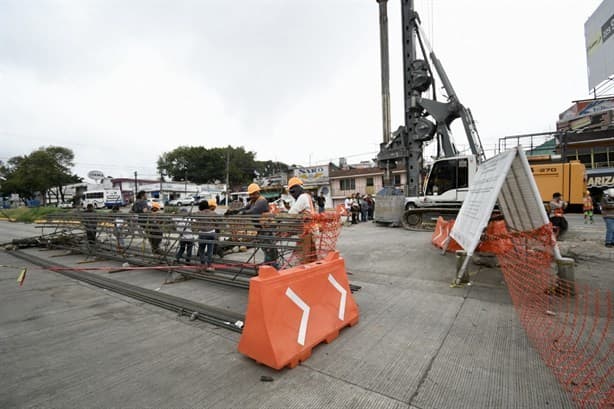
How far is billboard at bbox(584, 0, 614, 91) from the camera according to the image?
4953 millimetres

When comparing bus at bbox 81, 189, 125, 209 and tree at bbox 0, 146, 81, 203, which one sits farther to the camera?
tree at bbox 0, 146, 81, 203

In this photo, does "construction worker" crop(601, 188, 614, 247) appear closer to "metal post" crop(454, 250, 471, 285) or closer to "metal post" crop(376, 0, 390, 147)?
"metal post" crop(454, 250, 471, 285)

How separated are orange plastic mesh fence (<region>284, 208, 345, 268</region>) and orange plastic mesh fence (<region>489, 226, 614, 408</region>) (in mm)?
2564

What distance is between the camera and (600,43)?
5.30 metres

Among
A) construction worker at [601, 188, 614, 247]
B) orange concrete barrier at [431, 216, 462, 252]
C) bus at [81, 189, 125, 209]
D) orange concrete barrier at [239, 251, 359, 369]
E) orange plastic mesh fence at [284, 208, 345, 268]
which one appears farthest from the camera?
bus at [81, 189, 125, 209]

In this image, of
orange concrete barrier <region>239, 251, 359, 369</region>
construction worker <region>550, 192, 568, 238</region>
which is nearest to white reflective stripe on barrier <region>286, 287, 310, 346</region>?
orange concrete barrier <region>239, 251, 359, 369</region>

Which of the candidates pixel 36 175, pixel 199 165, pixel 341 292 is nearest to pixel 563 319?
pixel 341 292

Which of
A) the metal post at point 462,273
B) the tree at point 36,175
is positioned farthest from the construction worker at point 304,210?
the tree at point 36,175

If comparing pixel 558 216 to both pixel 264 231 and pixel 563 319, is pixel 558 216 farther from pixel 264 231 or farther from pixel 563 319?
pixel 264 231

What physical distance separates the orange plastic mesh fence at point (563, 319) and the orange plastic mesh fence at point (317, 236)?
256 centimetres

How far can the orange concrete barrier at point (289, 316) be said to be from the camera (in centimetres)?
224

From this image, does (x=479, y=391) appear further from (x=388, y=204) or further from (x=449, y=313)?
(x=388, y=204)

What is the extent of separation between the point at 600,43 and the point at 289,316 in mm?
8026

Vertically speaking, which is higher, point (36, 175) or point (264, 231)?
point (36, 175)
